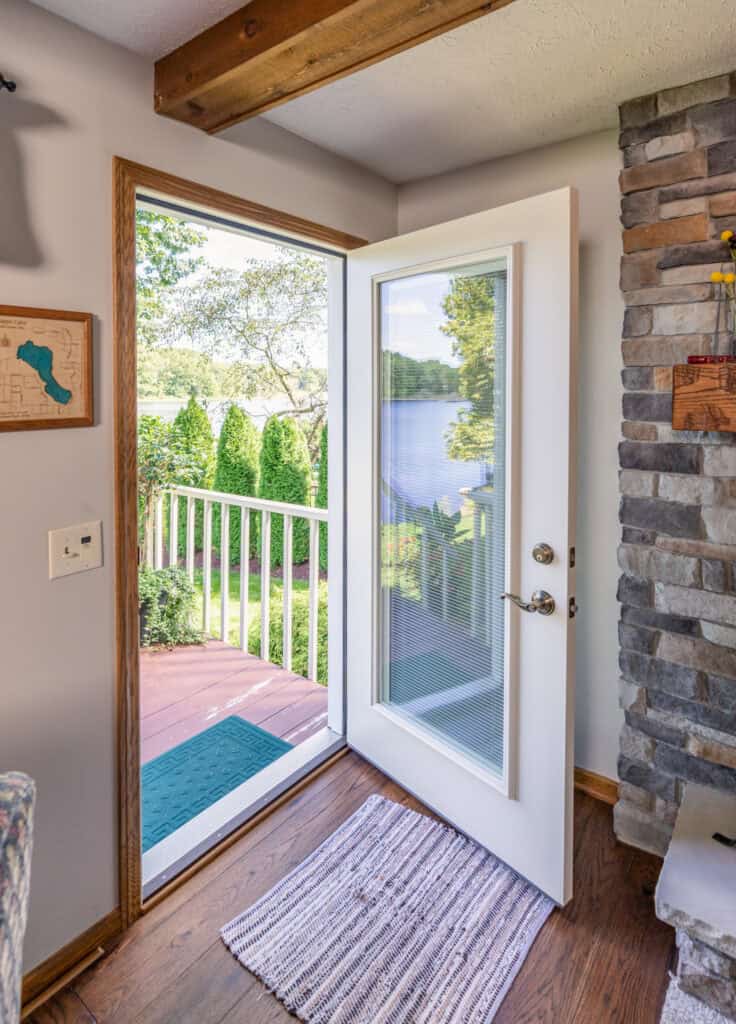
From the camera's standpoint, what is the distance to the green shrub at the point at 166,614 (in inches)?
151

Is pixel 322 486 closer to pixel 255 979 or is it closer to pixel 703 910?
pixel 255 979

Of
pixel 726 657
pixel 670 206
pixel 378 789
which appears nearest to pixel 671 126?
pixel 670 206

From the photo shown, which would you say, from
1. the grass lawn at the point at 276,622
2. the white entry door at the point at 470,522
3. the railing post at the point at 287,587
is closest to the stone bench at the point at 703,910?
the white entry door at the point at 470,522

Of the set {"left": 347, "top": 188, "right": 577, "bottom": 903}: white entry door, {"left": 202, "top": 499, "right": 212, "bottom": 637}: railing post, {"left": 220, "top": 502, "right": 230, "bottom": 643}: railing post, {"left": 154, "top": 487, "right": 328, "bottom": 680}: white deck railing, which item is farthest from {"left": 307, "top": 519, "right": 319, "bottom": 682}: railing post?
{"left": 202, "top": 499, "right": 212, "bottom": 637}: railing post

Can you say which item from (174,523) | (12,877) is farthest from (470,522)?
(174,523)

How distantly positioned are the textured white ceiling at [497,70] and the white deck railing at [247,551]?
64.2 inches

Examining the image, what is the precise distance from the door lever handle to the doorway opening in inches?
37.4

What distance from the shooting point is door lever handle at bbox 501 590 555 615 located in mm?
1691

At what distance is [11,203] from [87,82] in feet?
1.26

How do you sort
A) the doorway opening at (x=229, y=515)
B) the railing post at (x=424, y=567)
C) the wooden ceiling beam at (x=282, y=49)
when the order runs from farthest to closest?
the doorway opening at (x=229, y=515), the railing post at (x=424, y=567), the wooden ceiling beam at (x=282, y=49)

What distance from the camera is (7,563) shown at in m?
1.41

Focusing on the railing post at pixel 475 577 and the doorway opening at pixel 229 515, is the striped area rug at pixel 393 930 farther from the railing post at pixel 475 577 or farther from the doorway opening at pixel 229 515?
the railing post at pixel 475 577

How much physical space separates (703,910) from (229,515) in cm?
338

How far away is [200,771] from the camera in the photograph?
2.46m
